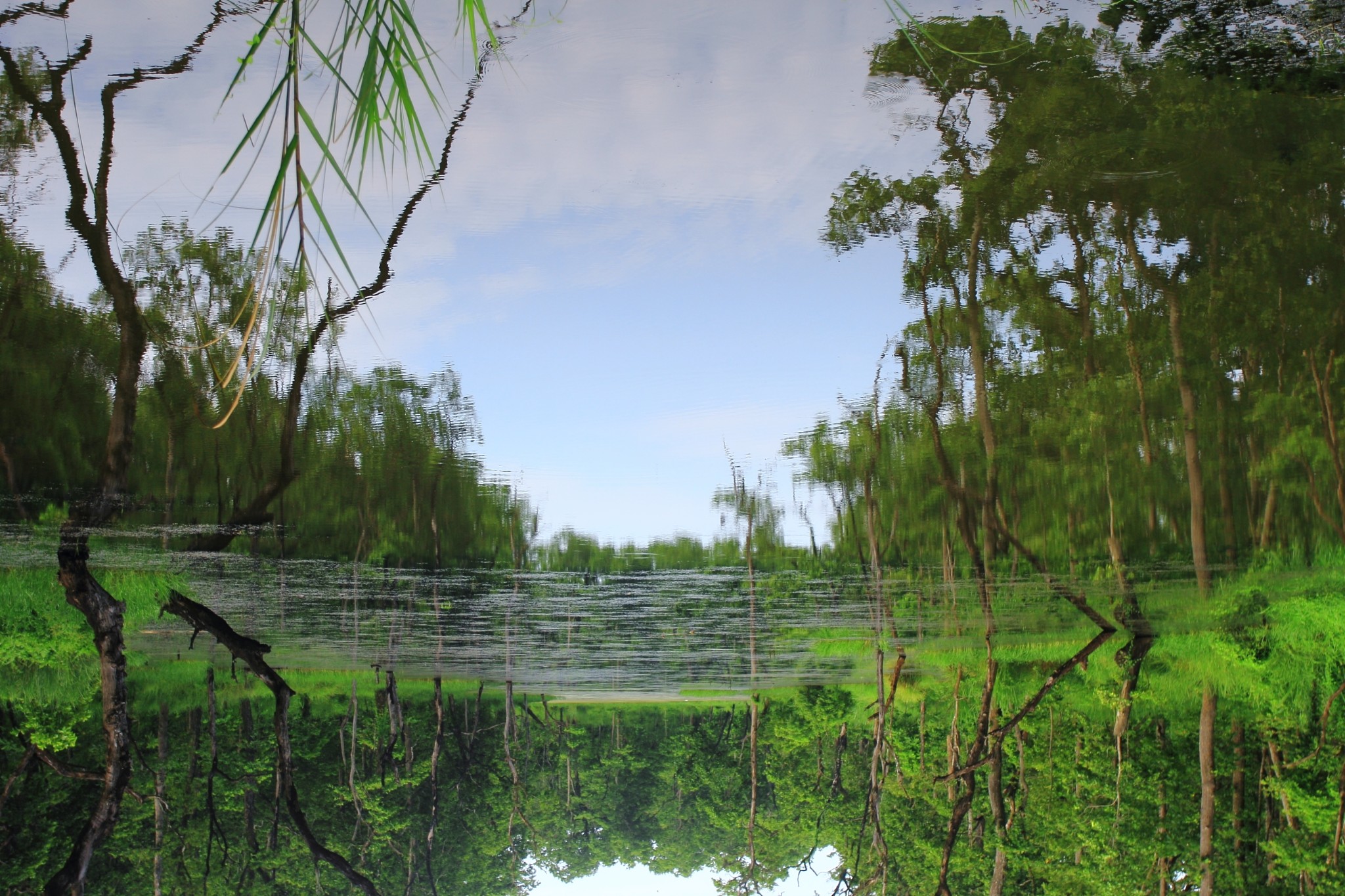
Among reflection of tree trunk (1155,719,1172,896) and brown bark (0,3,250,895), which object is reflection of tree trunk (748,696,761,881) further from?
brown bark (0,3,250,895)

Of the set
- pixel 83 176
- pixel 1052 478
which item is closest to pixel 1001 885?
pixel 1052 478

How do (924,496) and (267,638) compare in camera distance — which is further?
(267,638)

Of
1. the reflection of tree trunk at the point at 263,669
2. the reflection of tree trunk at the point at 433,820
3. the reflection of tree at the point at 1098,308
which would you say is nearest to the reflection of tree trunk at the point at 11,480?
the reflection of tree trunk at the point at 263,669

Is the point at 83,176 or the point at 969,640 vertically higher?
the point at 83,176

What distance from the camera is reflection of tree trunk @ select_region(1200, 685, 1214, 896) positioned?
6340 millimetres

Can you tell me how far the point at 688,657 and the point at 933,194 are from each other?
4.35 meters

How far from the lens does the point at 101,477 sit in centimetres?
240

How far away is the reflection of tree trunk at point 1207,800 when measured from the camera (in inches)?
250

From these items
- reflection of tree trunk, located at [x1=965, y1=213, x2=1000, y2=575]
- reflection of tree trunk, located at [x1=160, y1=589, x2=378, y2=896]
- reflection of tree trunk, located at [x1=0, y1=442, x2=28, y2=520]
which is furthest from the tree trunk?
Answer: reflection of tree trunk, located at [x1=160, y1=589, x2=378, y2=896]

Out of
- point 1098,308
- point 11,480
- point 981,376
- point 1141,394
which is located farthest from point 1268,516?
point 11,480

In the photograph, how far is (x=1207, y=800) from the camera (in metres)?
6.50

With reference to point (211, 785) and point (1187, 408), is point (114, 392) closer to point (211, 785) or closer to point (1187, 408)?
point (1187, 408)

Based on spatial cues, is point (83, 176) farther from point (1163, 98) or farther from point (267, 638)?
point (267, 638)

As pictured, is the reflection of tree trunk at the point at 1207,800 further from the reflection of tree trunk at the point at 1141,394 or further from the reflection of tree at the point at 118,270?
the reflection of tree at the point at 118,270
